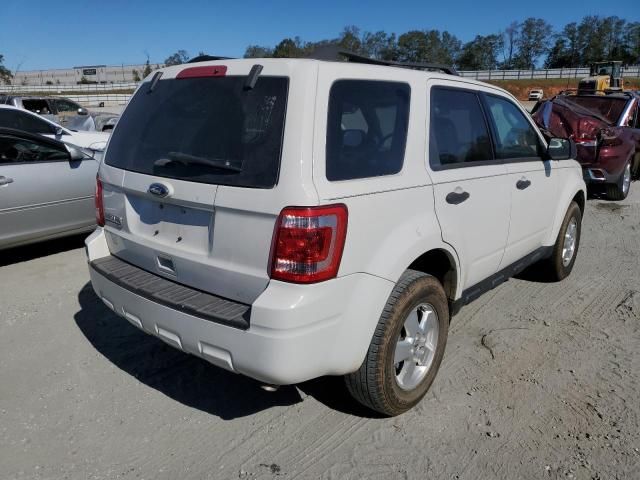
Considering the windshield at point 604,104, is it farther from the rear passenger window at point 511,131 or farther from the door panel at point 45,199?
the door panel at point 45,199

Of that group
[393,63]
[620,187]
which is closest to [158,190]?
[393,63]

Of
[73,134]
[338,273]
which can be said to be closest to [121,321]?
[338,273]

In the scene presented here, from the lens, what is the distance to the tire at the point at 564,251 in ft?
15.9

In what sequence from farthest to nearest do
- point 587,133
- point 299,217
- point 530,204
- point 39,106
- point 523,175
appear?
point 39,106, point 587,133, point 530,204, point 523,175, point 299,217

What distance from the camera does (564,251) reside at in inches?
202

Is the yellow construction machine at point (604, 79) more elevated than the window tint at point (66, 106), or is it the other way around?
the yellow construction machine at point (604, 79)

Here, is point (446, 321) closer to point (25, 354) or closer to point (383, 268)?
point (383, 268)

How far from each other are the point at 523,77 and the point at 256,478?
70886 mm

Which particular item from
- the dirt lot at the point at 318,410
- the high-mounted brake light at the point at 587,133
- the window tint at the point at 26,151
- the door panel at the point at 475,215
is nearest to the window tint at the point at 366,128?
the door panel at the point at 475,215

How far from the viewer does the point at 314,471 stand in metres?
2.65

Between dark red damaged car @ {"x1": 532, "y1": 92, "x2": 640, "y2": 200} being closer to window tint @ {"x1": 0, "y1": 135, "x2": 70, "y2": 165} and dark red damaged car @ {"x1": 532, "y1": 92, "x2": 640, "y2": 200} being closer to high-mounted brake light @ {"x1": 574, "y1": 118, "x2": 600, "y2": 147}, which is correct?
high-mounted brake light @ {"x1": 574, "y1": 118, "x2": 600, "y2": 147}

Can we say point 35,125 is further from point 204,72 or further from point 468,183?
point 468,183

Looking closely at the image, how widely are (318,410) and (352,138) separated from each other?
Answer: 5.20 feet

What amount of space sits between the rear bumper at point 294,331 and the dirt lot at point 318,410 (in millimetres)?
539
